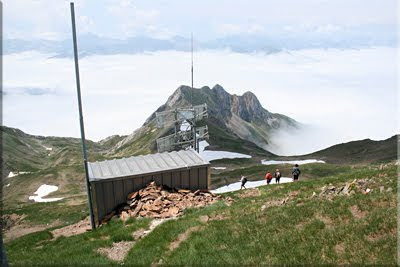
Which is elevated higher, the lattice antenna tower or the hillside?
the lattice antenna tower

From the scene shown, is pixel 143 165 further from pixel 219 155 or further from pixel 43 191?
pixel 219 155

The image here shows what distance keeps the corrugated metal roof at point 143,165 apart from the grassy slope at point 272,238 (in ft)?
14.5

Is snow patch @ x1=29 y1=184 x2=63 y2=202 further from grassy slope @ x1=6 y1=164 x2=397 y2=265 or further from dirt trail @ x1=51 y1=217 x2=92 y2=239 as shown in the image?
grassy slope @ x1=6 y1=164 x2=397 y2=265

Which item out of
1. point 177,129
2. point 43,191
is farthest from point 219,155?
point 177,129

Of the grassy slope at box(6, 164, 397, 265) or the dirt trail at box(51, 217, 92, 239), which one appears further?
the dirt trail at box(51, 217, 92, 239)

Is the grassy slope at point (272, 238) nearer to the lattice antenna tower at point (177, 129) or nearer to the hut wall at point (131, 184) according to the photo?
the hut wall at point (131, 184)

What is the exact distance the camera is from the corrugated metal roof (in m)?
21.4

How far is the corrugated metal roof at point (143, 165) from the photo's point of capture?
70.3ft

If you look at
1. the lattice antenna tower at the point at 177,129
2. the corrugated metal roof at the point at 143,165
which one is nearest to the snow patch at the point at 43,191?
the lattice antenna tower at the point at 177,129

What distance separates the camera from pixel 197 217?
1688 centimetres

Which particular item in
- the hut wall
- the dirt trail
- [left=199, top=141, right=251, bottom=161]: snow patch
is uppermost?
the hut wall

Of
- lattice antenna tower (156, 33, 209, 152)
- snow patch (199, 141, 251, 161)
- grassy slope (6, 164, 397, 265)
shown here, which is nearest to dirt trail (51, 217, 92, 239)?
grassy slope (6, 164, 397, 265)

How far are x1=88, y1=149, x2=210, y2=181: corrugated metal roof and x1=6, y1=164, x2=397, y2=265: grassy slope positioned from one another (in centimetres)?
442

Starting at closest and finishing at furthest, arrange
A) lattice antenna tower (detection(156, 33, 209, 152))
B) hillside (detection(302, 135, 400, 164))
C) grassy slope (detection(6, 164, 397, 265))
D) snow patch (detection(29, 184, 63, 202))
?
grassy slope (detection(6, 164, 397, 265))
lattice antenna tower (detection(156, 33, 209, 152))
hillside (detection(302, 135, 400, 164))
snow patch (detection(29, 184, 63, 202))
